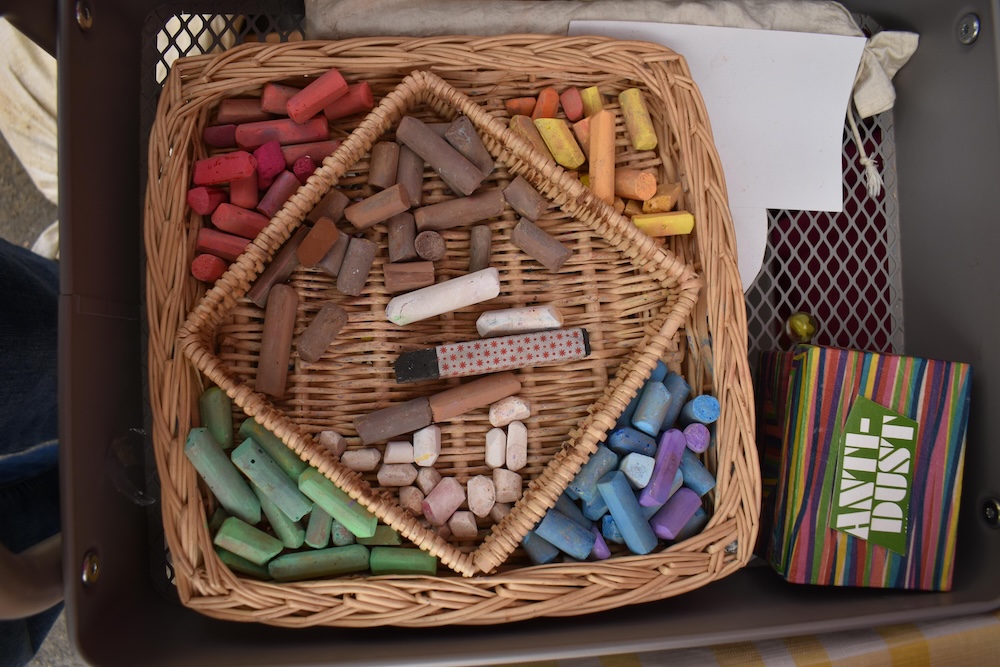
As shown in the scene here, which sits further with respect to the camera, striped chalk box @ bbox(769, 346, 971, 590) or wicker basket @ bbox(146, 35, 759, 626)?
striped chalk box @ bbox(769, 346, 971, 590)

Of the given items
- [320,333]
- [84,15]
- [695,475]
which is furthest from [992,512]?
[84,15]

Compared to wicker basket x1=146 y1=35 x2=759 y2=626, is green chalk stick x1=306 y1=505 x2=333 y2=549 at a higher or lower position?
lower

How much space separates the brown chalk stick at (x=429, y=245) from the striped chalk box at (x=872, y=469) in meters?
0.75

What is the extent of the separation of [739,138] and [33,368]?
5.06 feet

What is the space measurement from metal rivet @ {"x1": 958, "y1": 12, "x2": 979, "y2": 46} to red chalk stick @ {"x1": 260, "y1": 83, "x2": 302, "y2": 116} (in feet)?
4.70

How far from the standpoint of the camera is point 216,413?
1.33m

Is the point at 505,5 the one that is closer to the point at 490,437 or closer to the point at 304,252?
the point at 304,252

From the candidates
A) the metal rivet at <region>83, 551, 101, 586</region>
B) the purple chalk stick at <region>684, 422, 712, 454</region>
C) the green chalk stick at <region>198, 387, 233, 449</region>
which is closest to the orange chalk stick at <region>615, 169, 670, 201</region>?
the purple chalk stick at <region>684, 422, 712, 454</region>

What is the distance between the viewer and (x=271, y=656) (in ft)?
4.03

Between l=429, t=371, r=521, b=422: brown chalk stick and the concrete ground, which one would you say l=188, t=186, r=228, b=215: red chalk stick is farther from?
the concrete ground

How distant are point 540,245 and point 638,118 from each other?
34 centimetres

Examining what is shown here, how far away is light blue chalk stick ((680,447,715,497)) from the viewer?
140cm

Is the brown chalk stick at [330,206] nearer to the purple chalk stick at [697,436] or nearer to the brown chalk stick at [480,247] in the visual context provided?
the brown chalk stick at [480,247]

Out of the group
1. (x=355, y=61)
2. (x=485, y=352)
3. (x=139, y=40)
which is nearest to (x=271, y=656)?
(x=485, y=352)
